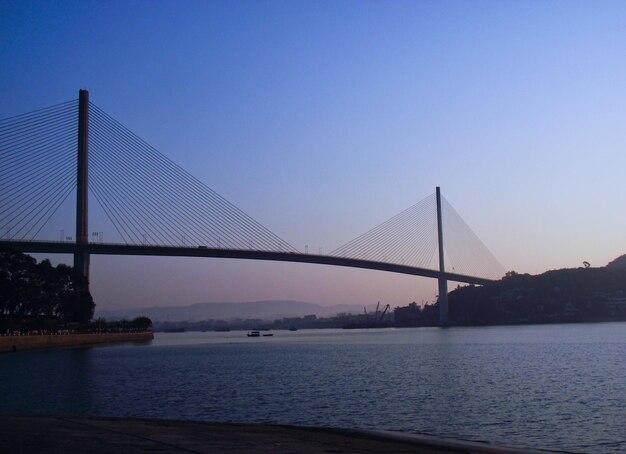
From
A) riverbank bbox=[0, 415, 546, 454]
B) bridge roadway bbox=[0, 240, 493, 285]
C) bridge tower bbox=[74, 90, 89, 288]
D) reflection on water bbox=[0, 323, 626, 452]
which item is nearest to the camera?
riverbank bbox=[0, 415, 546, 454]

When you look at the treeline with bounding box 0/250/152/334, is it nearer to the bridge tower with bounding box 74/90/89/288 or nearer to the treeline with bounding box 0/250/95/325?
the treeline with bounding box 0/250/95/325

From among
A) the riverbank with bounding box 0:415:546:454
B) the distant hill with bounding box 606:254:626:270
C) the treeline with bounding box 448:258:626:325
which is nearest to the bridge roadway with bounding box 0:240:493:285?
the riverbank with bounding box 0:415:546:454

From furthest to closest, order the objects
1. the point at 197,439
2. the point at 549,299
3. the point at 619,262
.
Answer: the point at 619,262 → the point at 549,299 → the point at 197,439

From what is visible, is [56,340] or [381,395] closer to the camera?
[381,395]

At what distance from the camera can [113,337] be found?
61312mm

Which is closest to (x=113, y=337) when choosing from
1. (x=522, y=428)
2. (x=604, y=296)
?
(x=522, y=428)

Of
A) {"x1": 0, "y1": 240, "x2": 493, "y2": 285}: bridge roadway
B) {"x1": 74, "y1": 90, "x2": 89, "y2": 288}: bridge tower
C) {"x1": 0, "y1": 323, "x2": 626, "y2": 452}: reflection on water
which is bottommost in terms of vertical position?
{"x1": 0, "y1": 323, "x2": 626, "y2": 452}: reflection on water

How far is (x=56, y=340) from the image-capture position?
162 feet

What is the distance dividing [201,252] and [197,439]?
4458cm

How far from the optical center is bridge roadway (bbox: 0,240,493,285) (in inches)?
1884

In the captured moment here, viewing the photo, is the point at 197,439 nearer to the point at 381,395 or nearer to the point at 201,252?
the point at 381,395

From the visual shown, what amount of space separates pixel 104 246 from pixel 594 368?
113ft

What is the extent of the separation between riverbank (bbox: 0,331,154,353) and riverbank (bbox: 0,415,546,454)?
33534mm

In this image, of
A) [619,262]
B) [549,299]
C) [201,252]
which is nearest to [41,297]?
[201,252]
